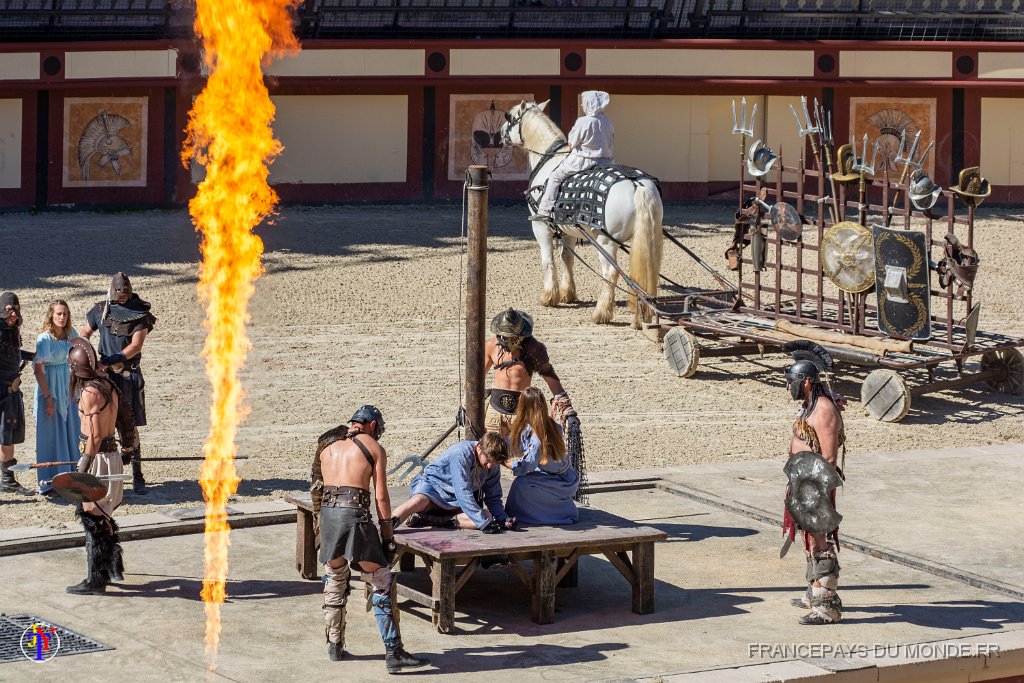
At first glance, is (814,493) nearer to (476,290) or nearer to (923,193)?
(476,290)

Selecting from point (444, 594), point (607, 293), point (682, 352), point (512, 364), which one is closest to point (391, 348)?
point (607, 293)

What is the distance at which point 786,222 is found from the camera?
1848 cm

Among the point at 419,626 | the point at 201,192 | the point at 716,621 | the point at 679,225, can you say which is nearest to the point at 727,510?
the point at 716,621

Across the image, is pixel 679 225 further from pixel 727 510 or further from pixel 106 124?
pixel 727 510

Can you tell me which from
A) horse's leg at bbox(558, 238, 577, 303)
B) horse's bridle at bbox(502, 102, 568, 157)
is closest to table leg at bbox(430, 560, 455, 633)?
horse's leg at bbox(558, 238, 577, 303)

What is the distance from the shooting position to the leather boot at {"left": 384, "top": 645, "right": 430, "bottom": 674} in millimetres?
9820

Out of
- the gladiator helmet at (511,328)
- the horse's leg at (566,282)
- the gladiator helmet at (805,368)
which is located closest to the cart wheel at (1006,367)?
the horse's leg at (566,282)

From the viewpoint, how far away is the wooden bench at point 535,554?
1059cm

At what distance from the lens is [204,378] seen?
18.4 m

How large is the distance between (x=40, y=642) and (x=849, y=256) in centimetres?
1001

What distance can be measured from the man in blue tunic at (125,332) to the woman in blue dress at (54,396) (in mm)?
240

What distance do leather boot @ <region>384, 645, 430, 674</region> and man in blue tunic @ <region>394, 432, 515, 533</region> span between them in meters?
1.26

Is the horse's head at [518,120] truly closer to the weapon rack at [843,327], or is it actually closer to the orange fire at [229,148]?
the weapon rack at [843,327]

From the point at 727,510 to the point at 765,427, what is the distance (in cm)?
355
